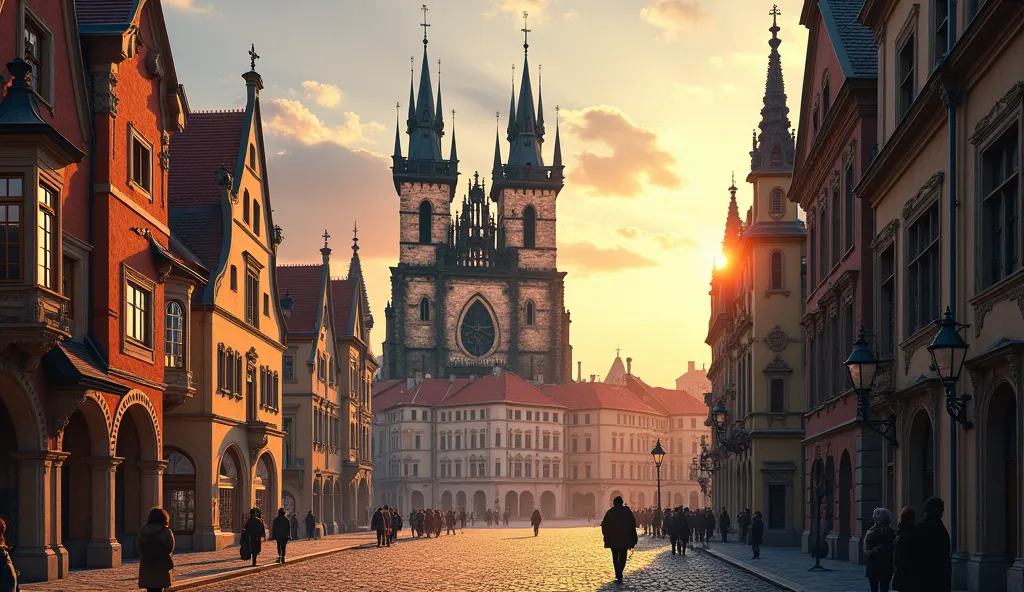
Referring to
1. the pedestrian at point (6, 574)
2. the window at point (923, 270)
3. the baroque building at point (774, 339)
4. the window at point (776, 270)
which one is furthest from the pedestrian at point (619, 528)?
the window at point (776, 270)

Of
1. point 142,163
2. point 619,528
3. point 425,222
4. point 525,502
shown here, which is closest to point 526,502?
point 525,502

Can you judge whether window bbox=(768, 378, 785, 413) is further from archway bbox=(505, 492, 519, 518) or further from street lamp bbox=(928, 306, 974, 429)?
archway bbox=(505, 492, 519, 518)

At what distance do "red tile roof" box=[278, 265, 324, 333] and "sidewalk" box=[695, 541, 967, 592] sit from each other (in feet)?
95.6

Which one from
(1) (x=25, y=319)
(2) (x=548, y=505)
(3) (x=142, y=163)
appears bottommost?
(2) (x=548, y=505)

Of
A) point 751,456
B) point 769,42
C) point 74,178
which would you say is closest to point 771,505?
point 751,456

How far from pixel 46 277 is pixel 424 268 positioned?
126484 mm

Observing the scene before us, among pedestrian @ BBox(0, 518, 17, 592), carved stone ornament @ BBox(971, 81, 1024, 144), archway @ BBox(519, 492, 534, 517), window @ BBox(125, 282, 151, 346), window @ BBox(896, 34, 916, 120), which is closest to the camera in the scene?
pedestrian @ BBox(0, 518, 17, 592)

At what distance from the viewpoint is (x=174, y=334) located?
3828 centimetres

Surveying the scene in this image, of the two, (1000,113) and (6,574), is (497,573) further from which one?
(6,574)

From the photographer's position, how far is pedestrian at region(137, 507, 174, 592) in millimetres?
16750

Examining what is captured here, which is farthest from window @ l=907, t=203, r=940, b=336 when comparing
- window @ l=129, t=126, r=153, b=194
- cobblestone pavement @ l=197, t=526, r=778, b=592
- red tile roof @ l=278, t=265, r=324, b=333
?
red tile roof @ l=278, t=265, r=324, b=333

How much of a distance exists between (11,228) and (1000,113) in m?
16.8

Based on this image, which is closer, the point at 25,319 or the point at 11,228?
the point at 25,319

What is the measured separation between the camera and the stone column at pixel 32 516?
2658 centimetres
